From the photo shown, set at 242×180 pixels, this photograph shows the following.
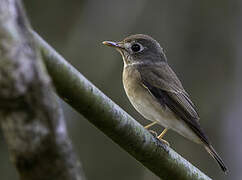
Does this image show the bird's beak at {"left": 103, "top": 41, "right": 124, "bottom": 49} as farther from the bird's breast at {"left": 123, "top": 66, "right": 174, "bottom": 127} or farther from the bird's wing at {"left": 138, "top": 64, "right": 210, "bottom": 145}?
the bird's breast at {"left": 123, "top": 66, "right": 174, "bottom": 127}

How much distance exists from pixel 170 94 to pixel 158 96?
0.17m

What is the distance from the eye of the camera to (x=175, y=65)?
405 inches

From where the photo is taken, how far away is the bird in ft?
19.0

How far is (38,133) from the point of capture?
199cm

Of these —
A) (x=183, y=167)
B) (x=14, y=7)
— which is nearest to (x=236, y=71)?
(x=183, y=167)

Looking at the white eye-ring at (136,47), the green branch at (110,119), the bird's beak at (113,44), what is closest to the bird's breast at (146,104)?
the bird's beak at (113,44)

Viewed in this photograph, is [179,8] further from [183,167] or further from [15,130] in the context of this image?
[15,130]

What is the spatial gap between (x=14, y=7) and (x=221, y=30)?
8.97 m

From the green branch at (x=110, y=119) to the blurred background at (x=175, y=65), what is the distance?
4834 millimetres

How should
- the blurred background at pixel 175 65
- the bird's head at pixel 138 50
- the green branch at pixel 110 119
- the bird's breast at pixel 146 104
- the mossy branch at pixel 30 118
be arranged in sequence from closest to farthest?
1. the mossy branch at pixel 30 118
2. the green branch at pixel 110 119
3. the bird's breast at pixel 146 104
4. the bird's head at pixel 138 50
5. the blurred background at pixel 175 65

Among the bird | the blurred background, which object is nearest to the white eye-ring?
the bird

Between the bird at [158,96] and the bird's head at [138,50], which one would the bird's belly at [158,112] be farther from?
the bird's head at [138,50]

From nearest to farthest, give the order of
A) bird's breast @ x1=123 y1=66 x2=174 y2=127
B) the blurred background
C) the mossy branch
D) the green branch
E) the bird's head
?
the mossy branch → the green branch → bird's breast @ x1=123 y1=66 x2=174 y2=127 → the bird's head → the blurred background

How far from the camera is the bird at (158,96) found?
5789 mm
